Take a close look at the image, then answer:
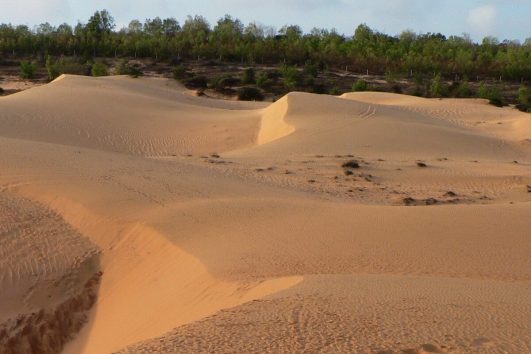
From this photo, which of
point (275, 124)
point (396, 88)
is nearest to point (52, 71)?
point (396, 88)

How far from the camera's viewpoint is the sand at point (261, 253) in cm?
552

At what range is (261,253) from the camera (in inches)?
322

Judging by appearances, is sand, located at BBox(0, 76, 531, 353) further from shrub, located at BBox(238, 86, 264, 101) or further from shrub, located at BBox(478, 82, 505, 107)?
shrub, located at BBox(238, 86, 264, 101)

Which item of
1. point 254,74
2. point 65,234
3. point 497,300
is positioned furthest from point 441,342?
point 254,74

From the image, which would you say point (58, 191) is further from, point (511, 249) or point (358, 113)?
point (358, 113)

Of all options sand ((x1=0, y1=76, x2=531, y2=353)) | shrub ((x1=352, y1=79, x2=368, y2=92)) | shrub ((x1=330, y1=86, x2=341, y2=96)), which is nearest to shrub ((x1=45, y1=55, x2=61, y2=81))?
shrub ((x1=330, y1=86, x2=341, y2=96))

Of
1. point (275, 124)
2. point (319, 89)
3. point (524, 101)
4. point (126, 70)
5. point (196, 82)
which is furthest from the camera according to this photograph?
point (126, 70)

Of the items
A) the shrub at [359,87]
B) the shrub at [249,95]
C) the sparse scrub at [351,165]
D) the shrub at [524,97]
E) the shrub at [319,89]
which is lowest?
the shrub at [249,95]

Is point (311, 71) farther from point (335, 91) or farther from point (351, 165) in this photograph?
point (351, 165)

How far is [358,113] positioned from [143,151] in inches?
288

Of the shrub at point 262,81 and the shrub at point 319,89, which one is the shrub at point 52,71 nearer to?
the shrub at point 262,81

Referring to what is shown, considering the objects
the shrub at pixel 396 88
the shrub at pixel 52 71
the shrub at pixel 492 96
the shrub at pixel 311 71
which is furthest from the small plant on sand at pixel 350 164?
the shrub at pixel 52 71

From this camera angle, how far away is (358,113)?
78.0 feet

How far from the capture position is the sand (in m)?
5.52
